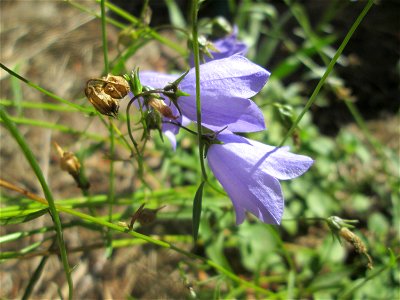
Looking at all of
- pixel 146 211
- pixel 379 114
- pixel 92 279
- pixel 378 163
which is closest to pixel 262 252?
pixel 146 211

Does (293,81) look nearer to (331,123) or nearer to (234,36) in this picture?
(331,123)

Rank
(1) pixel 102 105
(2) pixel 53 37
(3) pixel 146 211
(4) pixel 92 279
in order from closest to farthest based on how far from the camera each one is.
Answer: (1) pixel 102 105 → (3) pixel 146 211 → (4) pixel 92 279 → (2) pixel 53 37

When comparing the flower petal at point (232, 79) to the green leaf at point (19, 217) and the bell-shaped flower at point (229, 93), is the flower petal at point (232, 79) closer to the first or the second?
the bell-shaped flower at point (229, 93)

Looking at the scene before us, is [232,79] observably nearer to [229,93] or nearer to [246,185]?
[229,93]

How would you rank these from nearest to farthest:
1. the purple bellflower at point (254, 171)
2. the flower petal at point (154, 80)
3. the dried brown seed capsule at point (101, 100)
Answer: the dried brown seed capsule at point (101, 100) < the purple bellflower at point (254, 171) < the flower petal at point (154, 80)

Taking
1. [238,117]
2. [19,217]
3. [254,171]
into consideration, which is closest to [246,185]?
[254,171]

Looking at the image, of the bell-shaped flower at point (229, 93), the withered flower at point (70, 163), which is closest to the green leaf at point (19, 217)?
the withered flower at point (70, 163)
